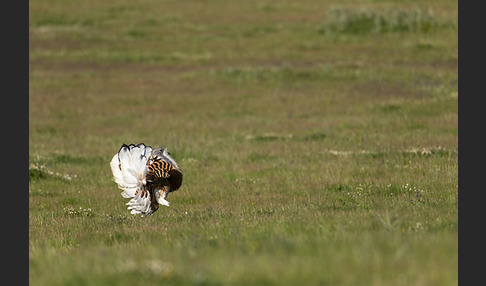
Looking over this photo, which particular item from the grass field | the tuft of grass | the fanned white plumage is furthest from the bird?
the tuft of grass

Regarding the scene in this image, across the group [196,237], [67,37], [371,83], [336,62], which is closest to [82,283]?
[196,237]

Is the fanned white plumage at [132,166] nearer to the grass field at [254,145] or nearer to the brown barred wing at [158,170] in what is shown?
the brown barred wing at [158,170]

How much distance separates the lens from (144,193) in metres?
11.6

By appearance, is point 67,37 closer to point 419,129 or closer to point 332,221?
point 419,129

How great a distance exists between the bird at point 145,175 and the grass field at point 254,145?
0.29 metres

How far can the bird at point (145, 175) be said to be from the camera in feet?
37.4

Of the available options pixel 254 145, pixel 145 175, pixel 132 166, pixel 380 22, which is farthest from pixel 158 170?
pixel 380 22

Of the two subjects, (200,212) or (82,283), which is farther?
(200,212)

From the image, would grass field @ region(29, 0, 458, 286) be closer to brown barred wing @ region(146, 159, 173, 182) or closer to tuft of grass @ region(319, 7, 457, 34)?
tuft of grass @ region(319, 7, 457, 34)

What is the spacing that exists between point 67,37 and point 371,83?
27596mm

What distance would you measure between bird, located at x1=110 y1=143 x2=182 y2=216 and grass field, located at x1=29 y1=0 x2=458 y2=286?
0.29 m

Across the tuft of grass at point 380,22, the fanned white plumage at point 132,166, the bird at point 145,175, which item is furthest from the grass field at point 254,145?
the fanned white plumage at point 132,166

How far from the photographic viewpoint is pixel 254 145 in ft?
72.2

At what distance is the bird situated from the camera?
1141 cm
